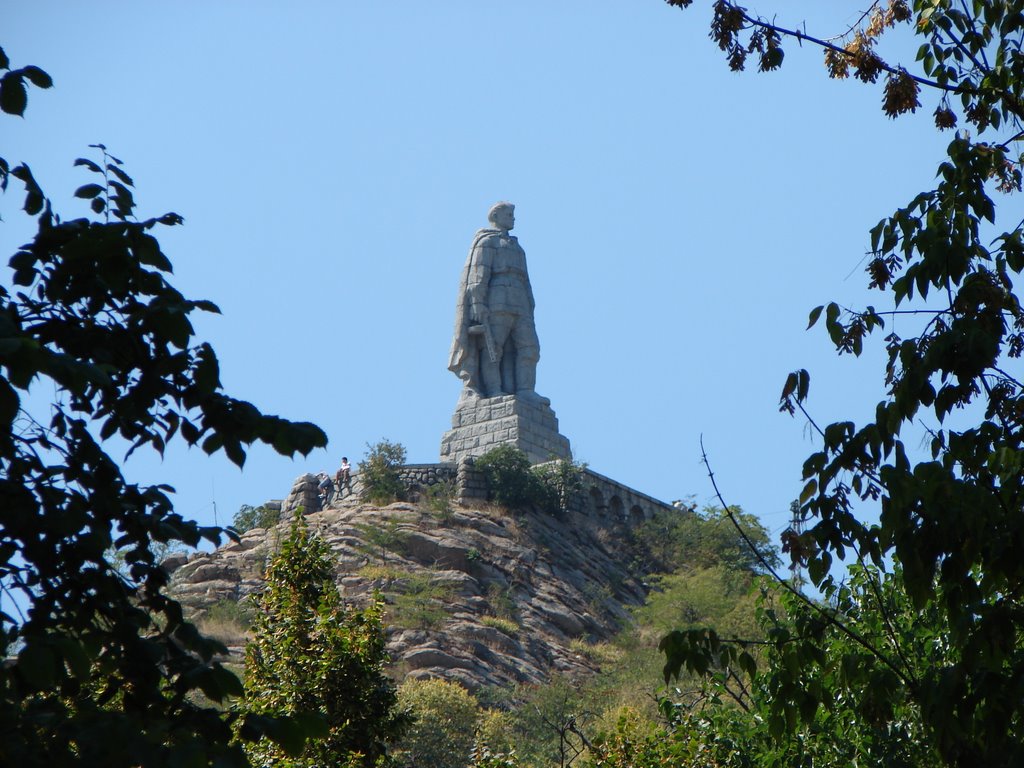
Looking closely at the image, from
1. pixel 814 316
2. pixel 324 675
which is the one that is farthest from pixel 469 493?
pixel 814 316

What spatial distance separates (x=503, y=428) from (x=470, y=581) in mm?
3973

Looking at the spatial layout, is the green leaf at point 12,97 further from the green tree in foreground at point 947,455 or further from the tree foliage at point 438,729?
the tree foliage at point 438,729

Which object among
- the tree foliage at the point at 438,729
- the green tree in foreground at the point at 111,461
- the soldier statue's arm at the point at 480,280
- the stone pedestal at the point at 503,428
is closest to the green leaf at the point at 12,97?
the green tree in foreground at the point at 111,461

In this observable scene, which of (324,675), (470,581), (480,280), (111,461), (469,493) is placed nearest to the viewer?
(111,461)

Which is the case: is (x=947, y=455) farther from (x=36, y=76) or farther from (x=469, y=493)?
(x=469, y=493)

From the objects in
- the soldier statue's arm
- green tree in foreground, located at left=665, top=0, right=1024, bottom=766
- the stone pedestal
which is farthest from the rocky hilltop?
green tree in foreground, located at left=665, top=0, right=1024, bottom=766

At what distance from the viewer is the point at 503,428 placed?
105ft

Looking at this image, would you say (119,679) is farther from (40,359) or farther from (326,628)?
(326,628)

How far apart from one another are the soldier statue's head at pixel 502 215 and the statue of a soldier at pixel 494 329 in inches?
28.9

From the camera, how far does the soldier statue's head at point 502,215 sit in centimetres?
3372

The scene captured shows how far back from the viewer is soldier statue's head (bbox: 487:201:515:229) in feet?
111

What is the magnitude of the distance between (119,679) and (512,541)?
26.3 metres

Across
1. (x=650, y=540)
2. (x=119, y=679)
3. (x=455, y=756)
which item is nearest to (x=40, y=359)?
(x=119, y=679)

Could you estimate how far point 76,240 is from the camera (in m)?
4.51
